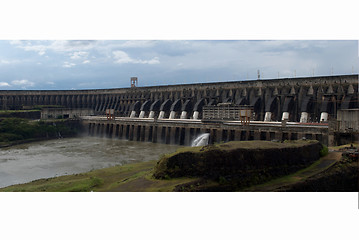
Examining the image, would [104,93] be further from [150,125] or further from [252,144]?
[252,144]

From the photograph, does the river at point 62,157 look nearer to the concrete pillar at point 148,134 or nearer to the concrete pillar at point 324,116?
the concrete pillar at point 148,134

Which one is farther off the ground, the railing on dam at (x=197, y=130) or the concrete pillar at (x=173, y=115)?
the concrete pillar at (x=173, y=115)

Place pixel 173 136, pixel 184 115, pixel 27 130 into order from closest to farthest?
1. pixel 173 136
2. pixel 27 130
3. pixel 184 115

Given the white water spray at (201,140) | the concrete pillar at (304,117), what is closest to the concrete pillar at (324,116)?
the concrete pillar at (304,117)

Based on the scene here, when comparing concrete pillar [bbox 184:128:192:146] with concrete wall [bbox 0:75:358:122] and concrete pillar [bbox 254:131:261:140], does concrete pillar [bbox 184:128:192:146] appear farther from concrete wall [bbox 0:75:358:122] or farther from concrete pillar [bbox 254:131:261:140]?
concrete wall [bbox 0:75:358:122]

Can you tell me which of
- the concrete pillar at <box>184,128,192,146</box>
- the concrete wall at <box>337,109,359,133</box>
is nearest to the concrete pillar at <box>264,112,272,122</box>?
the concrete pillar at <box>184,128,192,146</box>

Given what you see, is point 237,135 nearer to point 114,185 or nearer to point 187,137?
point 187,137

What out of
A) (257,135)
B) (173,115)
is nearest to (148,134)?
(173,115)
